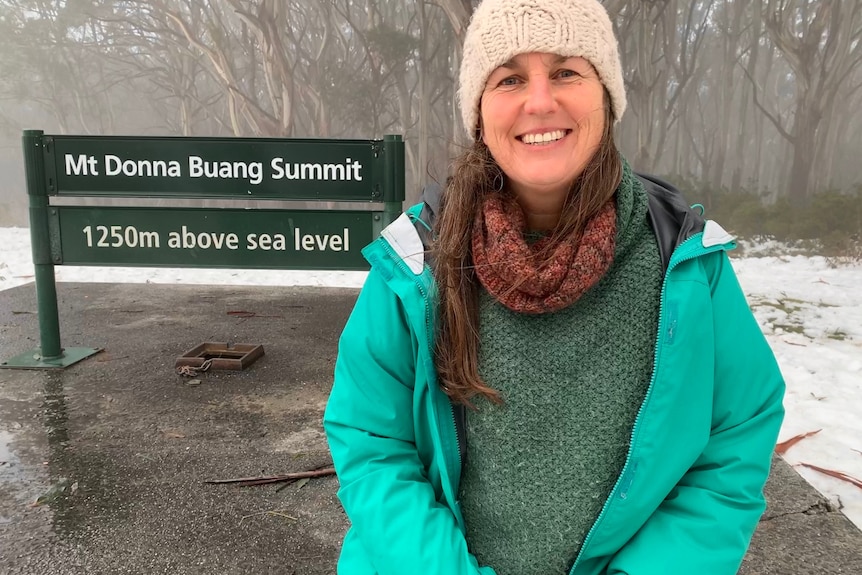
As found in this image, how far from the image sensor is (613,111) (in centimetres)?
142

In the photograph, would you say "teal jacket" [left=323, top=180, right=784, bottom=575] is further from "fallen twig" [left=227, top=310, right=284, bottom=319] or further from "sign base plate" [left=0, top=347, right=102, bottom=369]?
"fallen twig" [left=227, top=310, right=284, bottom=319]

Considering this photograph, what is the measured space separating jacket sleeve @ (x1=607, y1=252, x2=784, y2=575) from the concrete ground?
113 centimetres

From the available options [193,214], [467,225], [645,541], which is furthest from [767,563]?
[193,214]

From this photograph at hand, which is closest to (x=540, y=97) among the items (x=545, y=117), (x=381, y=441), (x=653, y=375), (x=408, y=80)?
(x=545, y=117)

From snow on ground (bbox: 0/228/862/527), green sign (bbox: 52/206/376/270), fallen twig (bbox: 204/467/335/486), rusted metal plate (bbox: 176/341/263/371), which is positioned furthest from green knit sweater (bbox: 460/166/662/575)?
rusted metal plate (bbox: 176/341/263/371)

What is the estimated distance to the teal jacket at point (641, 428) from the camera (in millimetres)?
1258

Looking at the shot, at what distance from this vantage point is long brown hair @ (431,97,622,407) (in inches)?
52.4

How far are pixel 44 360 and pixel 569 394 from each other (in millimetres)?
4173

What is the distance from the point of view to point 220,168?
411 cm

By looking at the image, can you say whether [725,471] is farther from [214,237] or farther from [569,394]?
[214,237]

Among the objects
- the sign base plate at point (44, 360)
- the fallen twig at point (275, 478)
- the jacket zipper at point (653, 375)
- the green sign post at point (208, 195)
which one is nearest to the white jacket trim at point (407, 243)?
the jacket zipper at point (653, 375)

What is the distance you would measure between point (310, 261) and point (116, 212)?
132cm

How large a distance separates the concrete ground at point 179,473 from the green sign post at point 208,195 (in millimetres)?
699

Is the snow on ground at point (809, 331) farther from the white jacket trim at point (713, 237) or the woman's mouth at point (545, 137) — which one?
the woman's mouth at point (545, 137)
